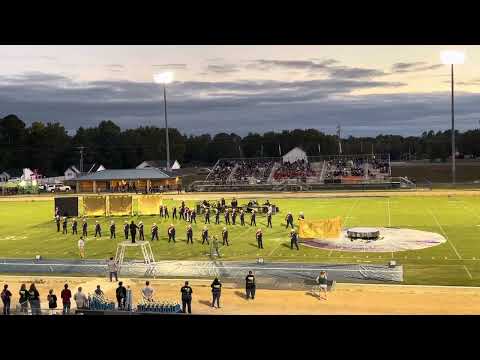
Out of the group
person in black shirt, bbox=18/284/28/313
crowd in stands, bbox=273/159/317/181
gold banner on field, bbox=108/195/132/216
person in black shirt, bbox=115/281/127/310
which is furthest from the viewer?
crowd in stands, bbox=273/159/317/181

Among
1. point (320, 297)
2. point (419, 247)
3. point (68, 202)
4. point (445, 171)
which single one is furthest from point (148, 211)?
point (445, 171)

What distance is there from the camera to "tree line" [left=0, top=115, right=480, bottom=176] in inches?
2950

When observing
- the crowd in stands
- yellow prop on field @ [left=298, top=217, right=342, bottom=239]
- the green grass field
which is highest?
the crowd in stands

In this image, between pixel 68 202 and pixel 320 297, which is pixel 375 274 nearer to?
pixel 320 297

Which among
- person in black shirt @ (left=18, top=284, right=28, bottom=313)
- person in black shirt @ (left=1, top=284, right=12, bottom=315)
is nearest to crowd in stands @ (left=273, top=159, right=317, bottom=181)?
person in black shirt @ (left=18, top=284, right=28, bottom=313)

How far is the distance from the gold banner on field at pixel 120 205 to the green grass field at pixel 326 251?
76 centimetres

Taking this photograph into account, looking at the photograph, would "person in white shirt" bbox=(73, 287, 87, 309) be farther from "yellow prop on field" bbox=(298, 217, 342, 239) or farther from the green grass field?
"yellow prop on field" bbox=(298, 217, 342, 239)

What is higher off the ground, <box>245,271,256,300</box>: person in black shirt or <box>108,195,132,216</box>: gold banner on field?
<box>108,195,132,216</box>: gold banner on field

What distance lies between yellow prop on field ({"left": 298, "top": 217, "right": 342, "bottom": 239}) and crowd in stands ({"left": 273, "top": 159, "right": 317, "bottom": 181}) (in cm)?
2939

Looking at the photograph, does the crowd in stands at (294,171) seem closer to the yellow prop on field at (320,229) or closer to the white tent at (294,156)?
the white tent at (294,156)

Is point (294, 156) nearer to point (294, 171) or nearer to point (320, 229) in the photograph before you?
point (294, 171)
